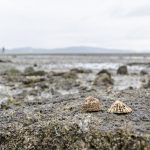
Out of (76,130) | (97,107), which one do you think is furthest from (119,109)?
(76,130)

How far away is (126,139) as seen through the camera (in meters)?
5.60

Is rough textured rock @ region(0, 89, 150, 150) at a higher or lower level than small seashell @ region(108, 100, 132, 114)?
lower

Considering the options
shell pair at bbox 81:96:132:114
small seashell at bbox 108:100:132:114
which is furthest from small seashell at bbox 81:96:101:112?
small seashell at bbox 108:100:132:114

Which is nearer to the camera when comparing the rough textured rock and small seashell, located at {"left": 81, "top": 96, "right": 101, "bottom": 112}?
the rough textured rock

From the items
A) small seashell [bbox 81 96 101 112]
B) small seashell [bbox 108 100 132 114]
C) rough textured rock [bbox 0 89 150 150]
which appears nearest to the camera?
rough textured rock [bbox 0 89 150 150]

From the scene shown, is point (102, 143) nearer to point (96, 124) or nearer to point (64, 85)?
point (96, 124)

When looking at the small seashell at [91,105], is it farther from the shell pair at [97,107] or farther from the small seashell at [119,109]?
the small seashell at [119,109]

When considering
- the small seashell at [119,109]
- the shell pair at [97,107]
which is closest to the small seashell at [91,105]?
the shell pair at [97,107]

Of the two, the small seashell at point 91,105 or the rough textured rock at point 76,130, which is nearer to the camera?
the rough textured rock at point 76,130

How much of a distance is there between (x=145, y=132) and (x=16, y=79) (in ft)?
66.7

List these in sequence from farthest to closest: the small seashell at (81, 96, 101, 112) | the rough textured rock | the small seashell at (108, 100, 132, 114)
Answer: the small seashell at (81, 96, 101, 112) < the small seashell at (108, 100, 132, 114) < the rough textured rock

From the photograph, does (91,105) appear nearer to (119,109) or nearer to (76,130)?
(119,109)

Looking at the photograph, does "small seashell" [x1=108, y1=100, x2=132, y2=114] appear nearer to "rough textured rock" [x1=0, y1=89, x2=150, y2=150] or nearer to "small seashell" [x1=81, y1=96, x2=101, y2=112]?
"rough textured rock" [x1=0, y1=89, x2=150, y2=150]

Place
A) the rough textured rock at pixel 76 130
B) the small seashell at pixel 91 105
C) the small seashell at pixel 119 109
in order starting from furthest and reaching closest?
1. the small seashell at pixel 91 105
2. the small seashell at pixel 119 109
3. the rough textured rock at pixel 76 130
